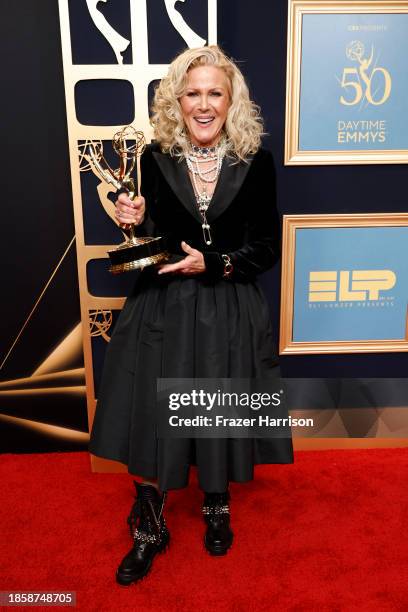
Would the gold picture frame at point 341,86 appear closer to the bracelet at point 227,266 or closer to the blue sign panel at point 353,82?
the blue sign panel at point 353,82

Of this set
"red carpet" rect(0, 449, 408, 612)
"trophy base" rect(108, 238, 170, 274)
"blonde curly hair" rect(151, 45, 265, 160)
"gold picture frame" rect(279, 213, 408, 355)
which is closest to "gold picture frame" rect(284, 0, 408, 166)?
"gold picture frame" rect(279, 213, 408, 355)

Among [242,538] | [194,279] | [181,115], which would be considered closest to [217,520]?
[242,538]

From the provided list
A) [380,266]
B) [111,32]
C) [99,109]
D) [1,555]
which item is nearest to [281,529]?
[1,555]

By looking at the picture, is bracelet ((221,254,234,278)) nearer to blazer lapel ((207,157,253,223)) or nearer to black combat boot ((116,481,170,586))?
blazer lapel ((207,157,253,223))

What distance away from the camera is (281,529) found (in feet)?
6.83

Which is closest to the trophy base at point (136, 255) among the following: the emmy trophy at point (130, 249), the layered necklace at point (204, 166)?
the emmy trophy at point (130, 249)

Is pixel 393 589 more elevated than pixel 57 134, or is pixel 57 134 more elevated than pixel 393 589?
pixel 57 134

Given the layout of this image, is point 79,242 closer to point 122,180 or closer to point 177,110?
point 122,180

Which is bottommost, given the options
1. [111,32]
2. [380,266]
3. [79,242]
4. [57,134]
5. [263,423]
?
[263,423]

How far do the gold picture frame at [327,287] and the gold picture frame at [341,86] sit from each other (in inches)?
9.5

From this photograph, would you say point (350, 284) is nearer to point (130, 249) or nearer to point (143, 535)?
point (130, 249)

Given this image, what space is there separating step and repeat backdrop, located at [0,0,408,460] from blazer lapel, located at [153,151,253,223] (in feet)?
1.70

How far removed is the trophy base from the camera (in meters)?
1.67

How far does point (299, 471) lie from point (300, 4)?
201 cm
